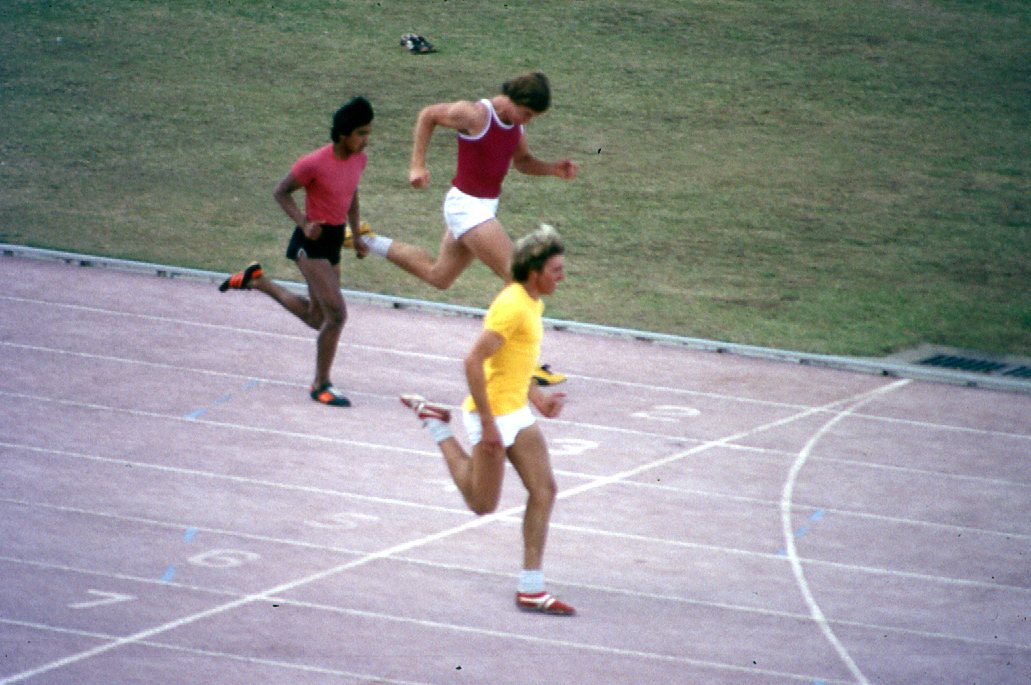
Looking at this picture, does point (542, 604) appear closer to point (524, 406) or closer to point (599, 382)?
point (524, 406)

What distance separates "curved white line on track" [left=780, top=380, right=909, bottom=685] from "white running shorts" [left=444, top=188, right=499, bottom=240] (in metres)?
2.74

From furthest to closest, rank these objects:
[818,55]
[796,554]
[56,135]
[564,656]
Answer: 1. [818,55]
2. [56,135]
3. [796,554]
4. [564,656]

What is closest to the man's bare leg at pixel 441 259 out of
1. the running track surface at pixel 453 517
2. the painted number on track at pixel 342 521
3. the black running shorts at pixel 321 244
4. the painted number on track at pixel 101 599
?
the black running shorts at pixel 321 244

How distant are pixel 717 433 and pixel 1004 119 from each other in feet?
39.1

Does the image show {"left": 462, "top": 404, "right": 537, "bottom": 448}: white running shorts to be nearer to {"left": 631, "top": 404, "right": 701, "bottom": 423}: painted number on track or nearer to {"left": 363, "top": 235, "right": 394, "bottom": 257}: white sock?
{"left": 363, "top": 235, "right": 394, "bottom": 257}: white sock

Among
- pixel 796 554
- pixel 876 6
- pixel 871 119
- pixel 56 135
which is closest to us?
pixel 796 554

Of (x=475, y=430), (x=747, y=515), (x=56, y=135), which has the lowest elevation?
(x=56, y=135)

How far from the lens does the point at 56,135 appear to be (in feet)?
64.5

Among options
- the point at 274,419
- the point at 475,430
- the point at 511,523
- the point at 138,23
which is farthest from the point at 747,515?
the point at 138,23

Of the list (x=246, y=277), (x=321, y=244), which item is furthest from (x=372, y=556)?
(x=246, y=277)

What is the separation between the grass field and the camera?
15.9 metres

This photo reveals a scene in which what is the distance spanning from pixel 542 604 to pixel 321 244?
4.29 m

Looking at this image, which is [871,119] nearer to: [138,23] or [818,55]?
[818,55]

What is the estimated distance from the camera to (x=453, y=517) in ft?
30.1
